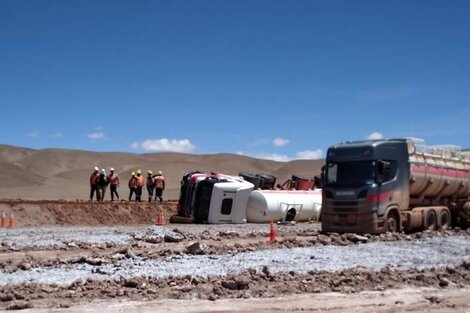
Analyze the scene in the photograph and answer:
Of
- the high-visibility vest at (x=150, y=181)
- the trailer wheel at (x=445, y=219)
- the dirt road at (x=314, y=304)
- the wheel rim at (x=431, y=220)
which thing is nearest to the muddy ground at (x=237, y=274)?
the dirt road at (x=314, y=304)


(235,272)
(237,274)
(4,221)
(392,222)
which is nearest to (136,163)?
(4,221)

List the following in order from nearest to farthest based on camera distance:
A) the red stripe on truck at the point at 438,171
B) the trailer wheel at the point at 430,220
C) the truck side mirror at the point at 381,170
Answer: the truck side mirror at the point at 381,170 < the red stripe on truck at the point at 438,171 < the trailer wheel at the point at 430,220

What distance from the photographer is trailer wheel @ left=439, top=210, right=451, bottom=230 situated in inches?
1017

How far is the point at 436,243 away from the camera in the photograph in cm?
2050

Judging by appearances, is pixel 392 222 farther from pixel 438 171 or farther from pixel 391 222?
pixel 438 171

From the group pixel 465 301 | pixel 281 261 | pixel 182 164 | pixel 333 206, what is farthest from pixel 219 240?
pixel 182 164

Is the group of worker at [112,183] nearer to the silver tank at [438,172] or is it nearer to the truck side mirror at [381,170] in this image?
the silver tank at [438,172]

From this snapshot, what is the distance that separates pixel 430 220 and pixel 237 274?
13.4 meters

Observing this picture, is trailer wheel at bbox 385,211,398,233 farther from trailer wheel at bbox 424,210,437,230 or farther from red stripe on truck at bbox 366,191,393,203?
trailer wheel at bbox 424,210,437,230

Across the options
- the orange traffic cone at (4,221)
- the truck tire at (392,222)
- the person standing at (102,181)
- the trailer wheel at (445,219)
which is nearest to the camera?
the truck tire at (392,222)

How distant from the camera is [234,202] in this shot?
102ft

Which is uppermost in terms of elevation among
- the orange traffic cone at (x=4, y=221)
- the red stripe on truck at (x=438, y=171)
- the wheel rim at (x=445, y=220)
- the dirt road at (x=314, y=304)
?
the red stripe on truck at (x=438, y=171)

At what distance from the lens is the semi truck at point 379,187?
22.2m

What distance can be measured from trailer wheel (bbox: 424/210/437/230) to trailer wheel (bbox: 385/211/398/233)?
1988mm
